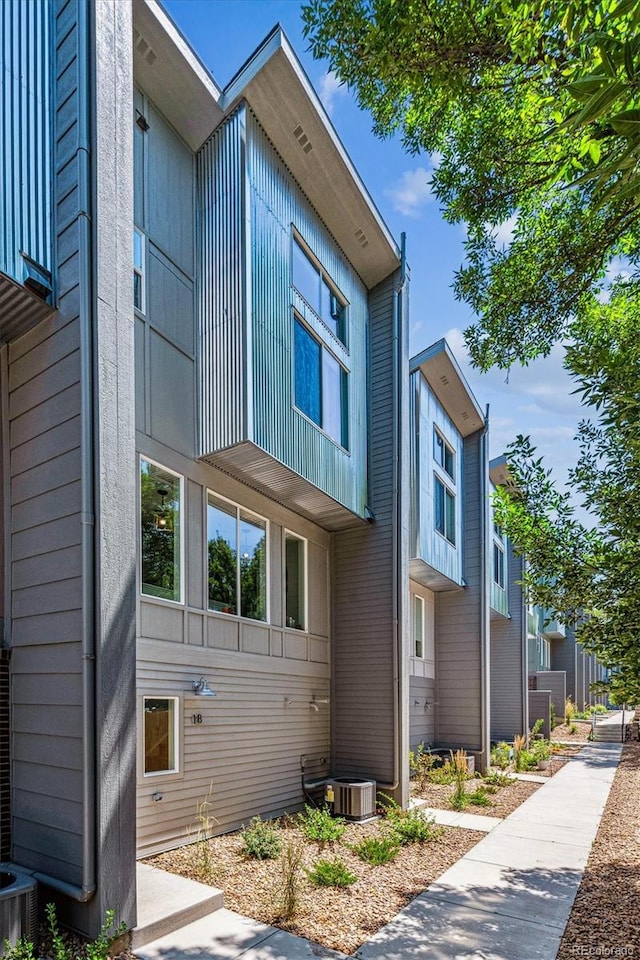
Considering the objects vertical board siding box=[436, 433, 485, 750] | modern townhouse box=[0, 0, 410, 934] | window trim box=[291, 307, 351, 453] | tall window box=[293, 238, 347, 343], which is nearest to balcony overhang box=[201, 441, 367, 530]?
modern townhouse box=[0, 0, 410, 934]

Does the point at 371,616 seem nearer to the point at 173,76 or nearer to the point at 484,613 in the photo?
the point at 484,613

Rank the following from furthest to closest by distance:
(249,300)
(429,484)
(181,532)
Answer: (429,484)
(249,300)
(181,532)

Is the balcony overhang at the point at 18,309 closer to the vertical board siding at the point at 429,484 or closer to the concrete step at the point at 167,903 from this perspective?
the concrete step at the point at 167,903

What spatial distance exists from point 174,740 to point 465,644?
1026cm

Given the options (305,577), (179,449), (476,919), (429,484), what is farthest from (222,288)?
(476,919)

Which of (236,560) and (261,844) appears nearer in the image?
(261,844)

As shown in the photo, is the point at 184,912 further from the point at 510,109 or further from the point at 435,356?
the point at 435,356

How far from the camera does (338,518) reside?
10.8 m

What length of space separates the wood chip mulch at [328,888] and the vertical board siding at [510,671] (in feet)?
41.1

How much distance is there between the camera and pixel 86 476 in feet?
15.9

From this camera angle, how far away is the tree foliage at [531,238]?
14.5 ft

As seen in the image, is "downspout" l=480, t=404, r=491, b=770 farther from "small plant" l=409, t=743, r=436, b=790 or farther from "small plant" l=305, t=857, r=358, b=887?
"small plant" l=305, t=857, r=358, b=887

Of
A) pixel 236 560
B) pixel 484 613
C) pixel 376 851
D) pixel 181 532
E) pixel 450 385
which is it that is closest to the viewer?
pixel 376 851

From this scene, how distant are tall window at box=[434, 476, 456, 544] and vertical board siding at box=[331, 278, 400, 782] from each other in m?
3.38
